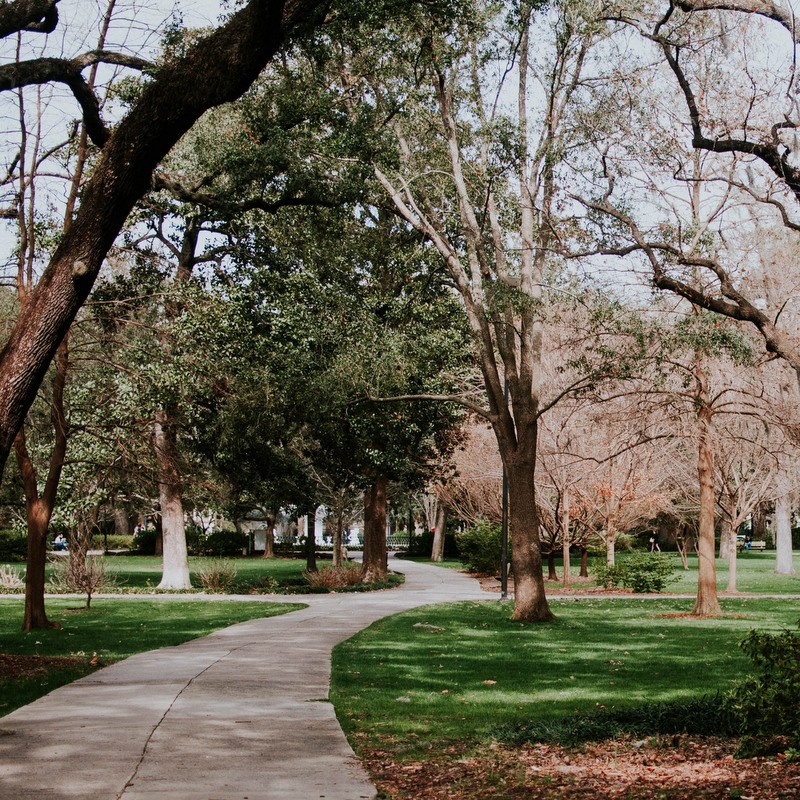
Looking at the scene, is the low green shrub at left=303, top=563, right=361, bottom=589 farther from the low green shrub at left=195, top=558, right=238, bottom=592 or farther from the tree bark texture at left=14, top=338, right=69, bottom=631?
the tree bark texture at left=14, top=338, right=69, bottom=631

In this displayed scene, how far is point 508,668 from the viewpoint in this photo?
1193 centimetres

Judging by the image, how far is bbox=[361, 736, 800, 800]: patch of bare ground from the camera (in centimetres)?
566

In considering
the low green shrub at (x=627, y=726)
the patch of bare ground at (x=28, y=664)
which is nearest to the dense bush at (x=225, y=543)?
the patch of bare ground at (x=28, y=664)

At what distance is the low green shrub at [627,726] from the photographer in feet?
24.0

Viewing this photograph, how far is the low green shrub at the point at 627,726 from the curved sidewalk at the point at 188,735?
4.68 ft

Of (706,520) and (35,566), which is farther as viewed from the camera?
(706,520)

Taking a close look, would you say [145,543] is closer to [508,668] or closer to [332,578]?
[332,578]

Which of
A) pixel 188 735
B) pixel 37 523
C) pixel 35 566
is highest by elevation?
pixel 37 523

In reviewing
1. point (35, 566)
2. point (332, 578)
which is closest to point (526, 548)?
point (35, 566)

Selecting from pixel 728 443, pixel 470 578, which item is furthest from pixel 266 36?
pixel 470 578

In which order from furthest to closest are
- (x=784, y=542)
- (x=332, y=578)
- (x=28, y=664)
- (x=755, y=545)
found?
(x=755, y=545)
(x=784, y=542)
(x=332, y=578)
(x=28, y=664)

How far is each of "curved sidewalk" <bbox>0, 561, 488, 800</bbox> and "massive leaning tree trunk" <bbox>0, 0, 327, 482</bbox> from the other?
215 centimetres

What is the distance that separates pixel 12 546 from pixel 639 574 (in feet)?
114

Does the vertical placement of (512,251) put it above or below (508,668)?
above
